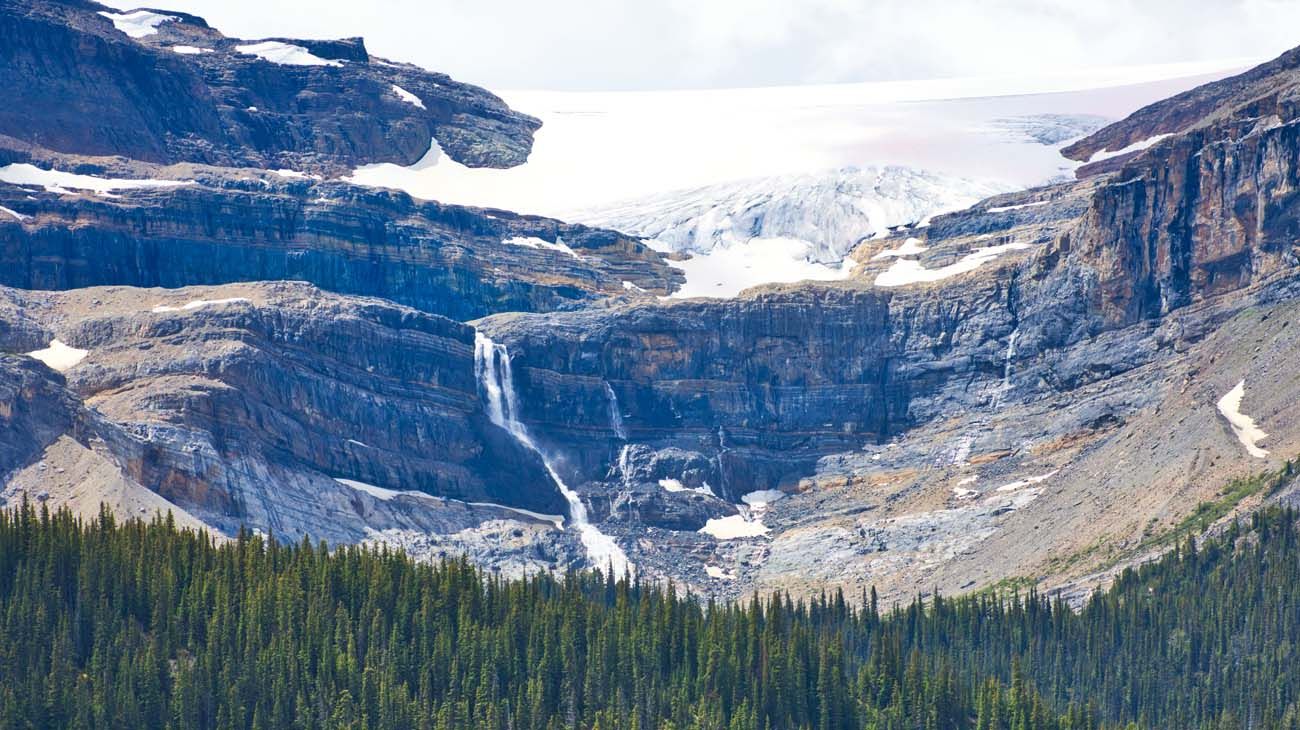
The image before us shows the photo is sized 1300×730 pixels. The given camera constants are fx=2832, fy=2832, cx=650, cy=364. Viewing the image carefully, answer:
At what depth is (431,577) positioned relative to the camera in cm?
18738

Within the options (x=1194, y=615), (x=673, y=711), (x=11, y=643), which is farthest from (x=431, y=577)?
(x=1194, y=615)

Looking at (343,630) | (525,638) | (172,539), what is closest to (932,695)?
(525,638)

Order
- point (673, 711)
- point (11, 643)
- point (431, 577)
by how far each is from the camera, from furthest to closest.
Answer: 1. point (431, 577)
2. point (673, 711)
3. point (11, 643)

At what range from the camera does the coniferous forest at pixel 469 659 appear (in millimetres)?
164000

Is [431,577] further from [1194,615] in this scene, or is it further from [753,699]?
[1194,615]

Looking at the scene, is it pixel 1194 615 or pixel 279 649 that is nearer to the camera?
pixel 279 649

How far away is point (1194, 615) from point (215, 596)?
229 feet

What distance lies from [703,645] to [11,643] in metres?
45.3

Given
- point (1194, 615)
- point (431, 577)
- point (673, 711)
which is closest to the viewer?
point (673, 711)

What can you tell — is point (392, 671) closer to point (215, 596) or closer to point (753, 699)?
point (215, 596)

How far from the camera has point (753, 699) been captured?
586ft

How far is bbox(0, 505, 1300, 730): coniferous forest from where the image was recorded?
164 meters

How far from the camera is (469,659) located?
577 feet

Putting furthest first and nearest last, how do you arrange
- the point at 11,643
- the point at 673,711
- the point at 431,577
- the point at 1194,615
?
the point at 1194,615, the point at 431,577, the point at 673,711, the point at 11,643
